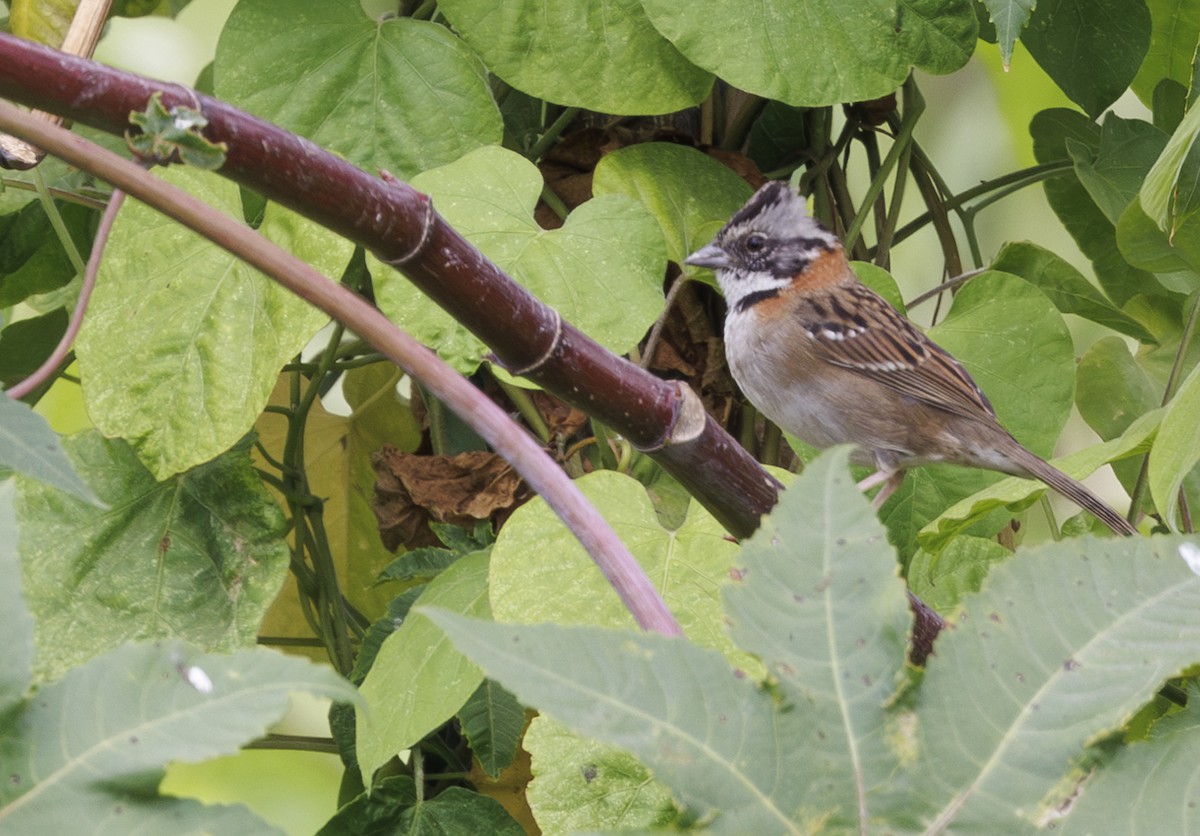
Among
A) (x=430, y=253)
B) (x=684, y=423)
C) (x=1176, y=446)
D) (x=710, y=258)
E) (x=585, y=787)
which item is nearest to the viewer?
(x=430, y=253)

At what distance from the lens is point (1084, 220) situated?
2.45m

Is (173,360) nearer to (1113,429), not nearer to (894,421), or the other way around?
(894,421)

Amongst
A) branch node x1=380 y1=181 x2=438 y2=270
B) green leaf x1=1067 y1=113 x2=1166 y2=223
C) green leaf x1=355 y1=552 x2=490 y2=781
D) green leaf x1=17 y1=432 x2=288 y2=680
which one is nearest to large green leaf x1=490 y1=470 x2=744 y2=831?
green leaf x1=355 y1=552 x2=490 y2=781

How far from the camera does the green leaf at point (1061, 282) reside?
7.16 feet

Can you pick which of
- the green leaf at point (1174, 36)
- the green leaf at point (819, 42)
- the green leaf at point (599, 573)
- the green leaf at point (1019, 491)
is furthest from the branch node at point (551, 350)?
the green leaf at point (1174, 36)

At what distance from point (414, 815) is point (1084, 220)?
172cm

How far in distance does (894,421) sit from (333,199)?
171 cm

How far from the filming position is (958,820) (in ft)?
2.09

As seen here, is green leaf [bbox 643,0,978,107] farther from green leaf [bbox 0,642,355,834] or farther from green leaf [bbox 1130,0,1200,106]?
green leaf [bbox 0,642,355,834]

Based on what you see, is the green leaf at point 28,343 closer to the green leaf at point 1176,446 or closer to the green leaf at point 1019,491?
the green leaf at point 1019,491

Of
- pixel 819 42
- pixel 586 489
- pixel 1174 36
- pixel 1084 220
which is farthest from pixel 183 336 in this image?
pixel 1174 36

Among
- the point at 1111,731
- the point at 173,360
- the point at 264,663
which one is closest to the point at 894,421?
the point at 173,360

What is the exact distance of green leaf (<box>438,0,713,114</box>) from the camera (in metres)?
1.79

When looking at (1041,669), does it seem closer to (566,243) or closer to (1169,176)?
(1169,176)
